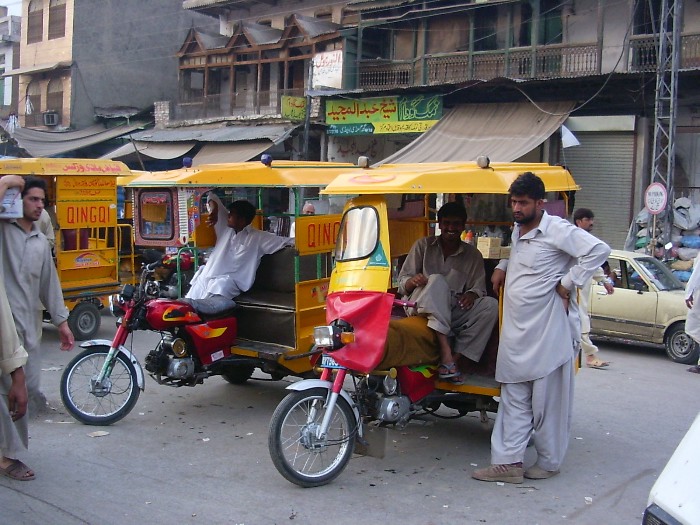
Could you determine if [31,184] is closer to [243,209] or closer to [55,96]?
[243,209]

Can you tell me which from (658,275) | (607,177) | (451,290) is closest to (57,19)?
(607,177)

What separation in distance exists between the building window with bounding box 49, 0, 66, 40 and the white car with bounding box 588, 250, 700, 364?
2696 centimetres

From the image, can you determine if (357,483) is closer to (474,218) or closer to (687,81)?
(474,218)

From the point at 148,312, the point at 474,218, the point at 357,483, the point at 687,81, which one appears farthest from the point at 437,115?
the point at 357,483

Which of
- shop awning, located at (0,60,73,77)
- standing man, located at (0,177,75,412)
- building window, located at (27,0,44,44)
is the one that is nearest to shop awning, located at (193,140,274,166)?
shop awning, located at (0,60,73,77)

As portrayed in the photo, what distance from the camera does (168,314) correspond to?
6559 millimetres

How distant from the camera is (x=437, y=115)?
1989 centimetres

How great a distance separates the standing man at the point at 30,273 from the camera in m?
5.35

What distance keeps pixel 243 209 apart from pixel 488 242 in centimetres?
239

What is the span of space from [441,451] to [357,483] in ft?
3.39

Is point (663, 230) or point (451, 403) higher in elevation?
point (663, 230)

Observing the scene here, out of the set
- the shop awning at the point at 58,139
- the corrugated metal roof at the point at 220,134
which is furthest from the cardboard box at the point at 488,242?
the shop awning at the point at 58,139

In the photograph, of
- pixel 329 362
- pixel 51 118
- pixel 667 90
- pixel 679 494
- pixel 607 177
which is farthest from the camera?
pixel 51 118

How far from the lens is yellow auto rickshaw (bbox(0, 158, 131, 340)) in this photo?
10.3 metres
